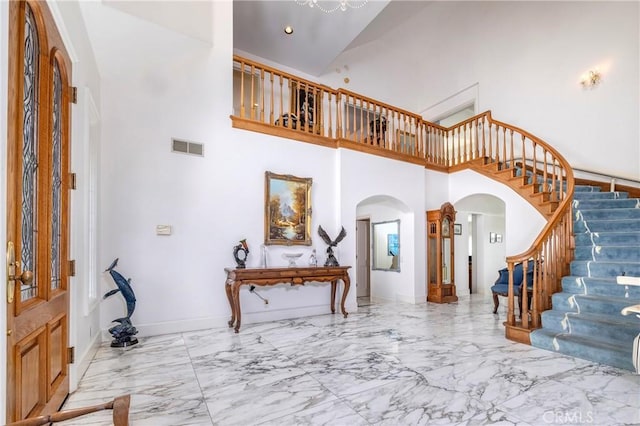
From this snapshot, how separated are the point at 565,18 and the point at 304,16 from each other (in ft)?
17.9

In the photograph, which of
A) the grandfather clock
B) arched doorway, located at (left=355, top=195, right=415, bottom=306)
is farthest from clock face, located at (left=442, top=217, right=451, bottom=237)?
arched doorway, located at (left=355, top=195, right=415, bottom=306)

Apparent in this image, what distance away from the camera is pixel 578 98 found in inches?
268

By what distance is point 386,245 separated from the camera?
7.75m

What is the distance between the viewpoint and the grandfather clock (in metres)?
7.04

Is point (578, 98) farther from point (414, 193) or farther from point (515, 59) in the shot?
point (414, 193)

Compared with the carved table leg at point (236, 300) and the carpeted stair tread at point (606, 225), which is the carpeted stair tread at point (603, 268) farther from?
the carved table leg at point (236, 300)

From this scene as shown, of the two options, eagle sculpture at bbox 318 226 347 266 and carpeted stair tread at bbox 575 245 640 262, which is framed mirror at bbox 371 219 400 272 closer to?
eagle sculpture at bbox 318 226 347 266

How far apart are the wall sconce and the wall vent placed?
740 cm

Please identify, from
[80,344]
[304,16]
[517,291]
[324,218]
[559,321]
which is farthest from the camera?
[304,16]

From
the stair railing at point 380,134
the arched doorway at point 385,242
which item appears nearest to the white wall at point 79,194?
the stair railing at point 380,134

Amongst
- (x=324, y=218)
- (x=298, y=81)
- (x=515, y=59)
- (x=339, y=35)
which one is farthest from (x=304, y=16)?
(x=515, y=59)

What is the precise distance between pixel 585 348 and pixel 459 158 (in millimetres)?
4990

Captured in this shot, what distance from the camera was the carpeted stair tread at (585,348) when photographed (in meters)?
3.21

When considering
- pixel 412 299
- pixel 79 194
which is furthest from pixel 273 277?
pixel 412 299
